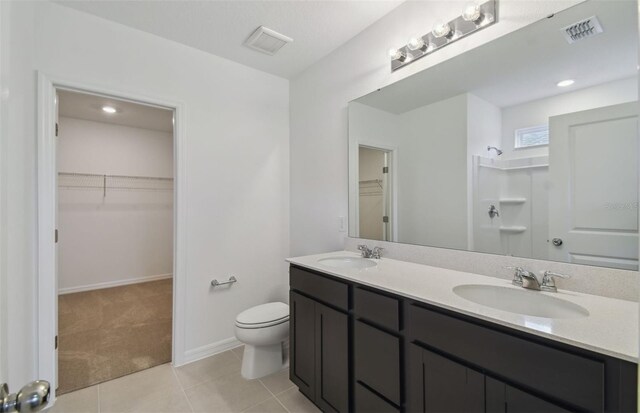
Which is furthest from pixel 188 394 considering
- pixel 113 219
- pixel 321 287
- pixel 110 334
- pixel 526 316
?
pixel 113 219

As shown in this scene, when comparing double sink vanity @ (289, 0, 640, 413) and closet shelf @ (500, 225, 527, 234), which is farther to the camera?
closet shelf @ (500, 225, 527, 234)

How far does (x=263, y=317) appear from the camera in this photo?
210cm

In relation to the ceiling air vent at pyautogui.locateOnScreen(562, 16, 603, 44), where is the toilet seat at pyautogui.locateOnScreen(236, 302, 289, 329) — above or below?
below

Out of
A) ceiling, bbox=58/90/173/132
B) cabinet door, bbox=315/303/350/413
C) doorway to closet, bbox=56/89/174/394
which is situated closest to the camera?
cabinet door, bbox=315/303/350/413

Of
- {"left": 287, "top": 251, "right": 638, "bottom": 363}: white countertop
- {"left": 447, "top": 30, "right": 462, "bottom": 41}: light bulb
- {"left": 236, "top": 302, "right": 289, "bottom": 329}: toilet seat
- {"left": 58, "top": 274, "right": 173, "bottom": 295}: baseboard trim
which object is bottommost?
{"left": 58, "top": 274, "right": 173, "bottom": 295}: baseboard trim

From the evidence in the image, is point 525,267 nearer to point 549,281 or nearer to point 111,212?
point 549,281

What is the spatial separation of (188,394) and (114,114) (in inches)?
144

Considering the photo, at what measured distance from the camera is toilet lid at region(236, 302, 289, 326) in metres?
2.05

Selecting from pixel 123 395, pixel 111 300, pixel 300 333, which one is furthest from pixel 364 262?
pixel 111 300

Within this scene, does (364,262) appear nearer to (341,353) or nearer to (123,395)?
(341,353)

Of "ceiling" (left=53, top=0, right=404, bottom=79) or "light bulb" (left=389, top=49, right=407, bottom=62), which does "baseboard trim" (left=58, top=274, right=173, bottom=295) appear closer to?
"ceiling" (left=53, top=0, right=404, bottom=79)

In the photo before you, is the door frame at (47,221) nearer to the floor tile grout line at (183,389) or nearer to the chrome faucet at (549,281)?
the floor tile grout line at (183,389)

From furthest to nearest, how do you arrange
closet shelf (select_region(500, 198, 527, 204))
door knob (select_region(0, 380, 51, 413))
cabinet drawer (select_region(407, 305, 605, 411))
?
1. closet shelf (select_region(500, 198, 527, 204))
2. cabinet drawer (select_region(407, 305, 605, 411))
3. door knob (select_region(0, 380, 51, 413))

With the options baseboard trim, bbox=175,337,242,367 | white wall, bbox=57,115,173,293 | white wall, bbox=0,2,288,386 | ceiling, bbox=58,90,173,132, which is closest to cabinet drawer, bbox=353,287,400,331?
white wall, bbox=0,2,288,386
